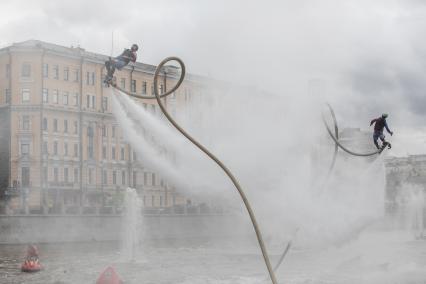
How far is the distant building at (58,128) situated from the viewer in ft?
281

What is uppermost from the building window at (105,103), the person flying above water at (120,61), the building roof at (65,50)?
the building roof at (65,50)

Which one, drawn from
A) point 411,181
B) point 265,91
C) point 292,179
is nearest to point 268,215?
point 292,179

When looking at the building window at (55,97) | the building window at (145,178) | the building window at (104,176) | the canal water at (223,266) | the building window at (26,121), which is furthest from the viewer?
the building window at (145,178)

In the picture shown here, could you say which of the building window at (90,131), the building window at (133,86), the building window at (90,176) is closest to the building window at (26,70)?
the building window at (90,131)

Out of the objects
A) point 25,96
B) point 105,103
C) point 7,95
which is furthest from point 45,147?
point 105,103

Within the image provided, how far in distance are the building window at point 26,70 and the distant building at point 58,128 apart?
0.04 feet

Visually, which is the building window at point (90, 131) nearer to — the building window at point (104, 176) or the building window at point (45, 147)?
the building window at point (104, 176)

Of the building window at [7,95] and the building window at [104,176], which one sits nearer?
the building window at [7,95]

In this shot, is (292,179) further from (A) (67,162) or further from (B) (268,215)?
(A) (67,162)

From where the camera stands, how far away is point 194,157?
92.5 ft

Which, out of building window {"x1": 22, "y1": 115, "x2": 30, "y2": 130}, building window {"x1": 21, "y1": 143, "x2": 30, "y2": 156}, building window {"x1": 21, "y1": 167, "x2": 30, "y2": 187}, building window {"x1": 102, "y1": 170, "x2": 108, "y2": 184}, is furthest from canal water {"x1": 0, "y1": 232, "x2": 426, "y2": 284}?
building window {"x1": 102, "y1": 170, "x2": 108, "y2": 184}

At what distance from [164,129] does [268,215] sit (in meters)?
5.77

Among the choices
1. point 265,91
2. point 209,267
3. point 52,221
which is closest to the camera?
point 265,91

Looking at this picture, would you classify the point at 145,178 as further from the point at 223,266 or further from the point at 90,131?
the point at 223,266
